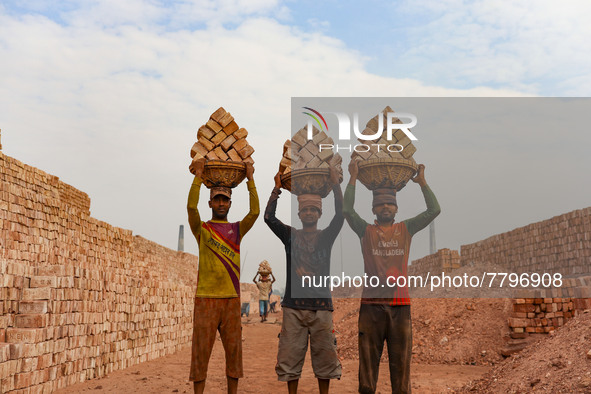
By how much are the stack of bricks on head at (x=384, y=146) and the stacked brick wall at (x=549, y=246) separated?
1394cm

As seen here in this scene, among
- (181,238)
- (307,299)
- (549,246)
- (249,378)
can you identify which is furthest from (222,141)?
(181,238)

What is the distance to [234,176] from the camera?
4.82 metres

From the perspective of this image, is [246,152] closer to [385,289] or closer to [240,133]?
[240,133]

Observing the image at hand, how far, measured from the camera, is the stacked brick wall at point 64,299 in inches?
202

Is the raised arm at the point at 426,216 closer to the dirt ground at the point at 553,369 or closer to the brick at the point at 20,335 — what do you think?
the dirt ground at the point at 553,369

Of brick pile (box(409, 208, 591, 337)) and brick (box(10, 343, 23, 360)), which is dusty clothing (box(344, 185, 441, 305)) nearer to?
brick (box(10, 343, 23, 360))

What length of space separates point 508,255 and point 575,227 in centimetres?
454

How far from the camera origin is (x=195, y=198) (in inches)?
183

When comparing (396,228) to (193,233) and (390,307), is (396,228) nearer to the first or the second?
(390,307)

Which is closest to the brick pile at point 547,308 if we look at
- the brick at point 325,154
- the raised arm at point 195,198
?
the brick at point 325,154

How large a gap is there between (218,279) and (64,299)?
87.0 inches

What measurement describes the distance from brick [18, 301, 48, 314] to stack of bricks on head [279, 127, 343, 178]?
2991 millimetres

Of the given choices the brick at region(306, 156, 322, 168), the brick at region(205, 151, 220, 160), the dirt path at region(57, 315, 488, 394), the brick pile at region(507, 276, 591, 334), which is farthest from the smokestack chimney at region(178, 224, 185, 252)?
the brick at region(306, 156, 322, 168)

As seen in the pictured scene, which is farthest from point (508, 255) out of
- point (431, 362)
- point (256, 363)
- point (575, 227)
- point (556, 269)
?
point (256, 363)
